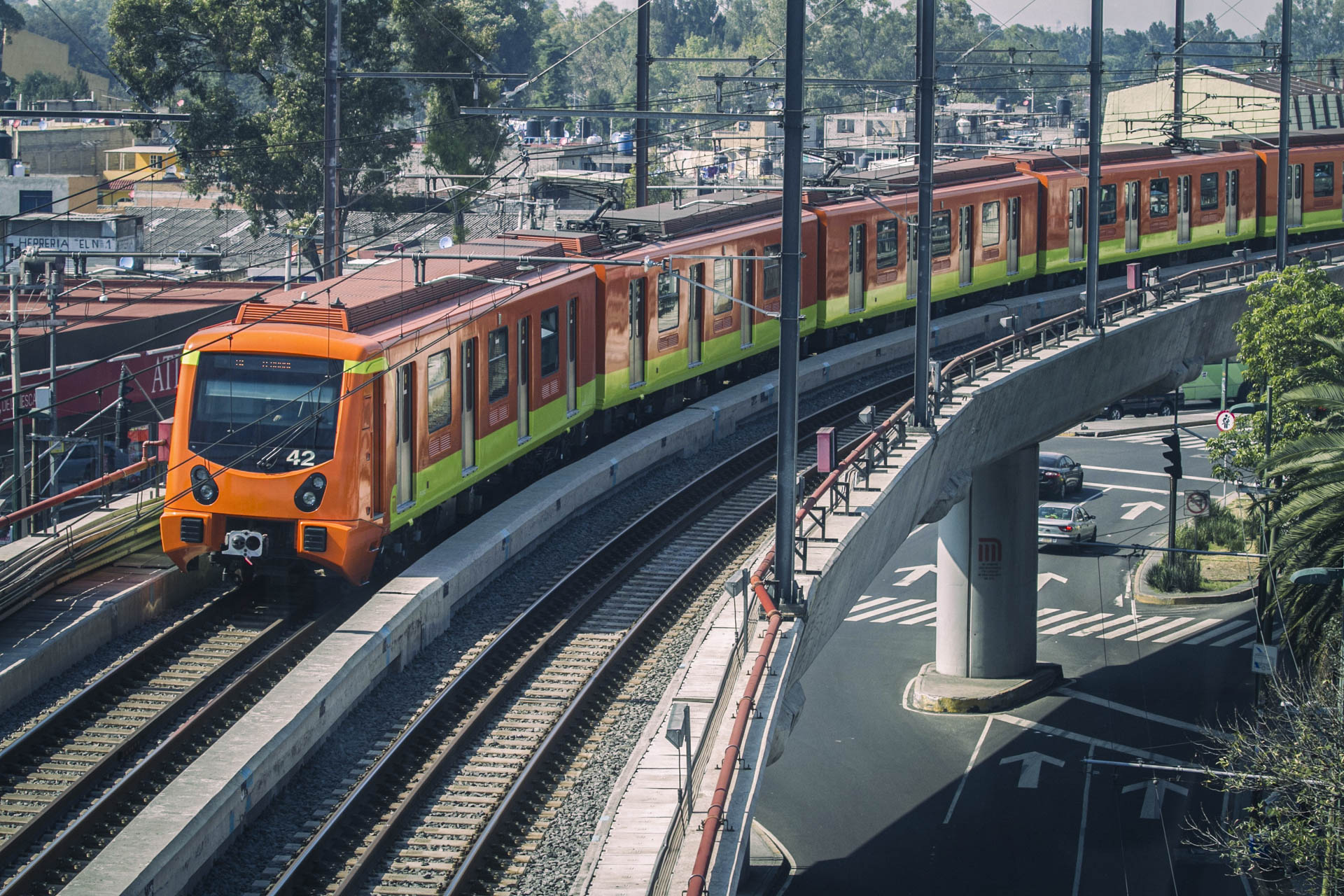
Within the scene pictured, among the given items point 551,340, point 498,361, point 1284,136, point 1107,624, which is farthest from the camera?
point 1107,624

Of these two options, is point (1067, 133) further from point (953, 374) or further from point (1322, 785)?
point (1322, 785)

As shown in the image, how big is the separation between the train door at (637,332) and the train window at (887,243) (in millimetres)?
8766

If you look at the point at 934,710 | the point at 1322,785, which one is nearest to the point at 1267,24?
the point at 934,710

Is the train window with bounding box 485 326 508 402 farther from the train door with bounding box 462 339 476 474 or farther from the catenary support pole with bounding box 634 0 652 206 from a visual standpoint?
the catenary support pole with bounding box 634 0 652 206

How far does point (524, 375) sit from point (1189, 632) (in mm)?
23190

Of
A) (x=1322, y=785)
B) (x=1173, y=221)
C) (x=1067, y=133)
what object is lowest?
(x=1322, y=785)

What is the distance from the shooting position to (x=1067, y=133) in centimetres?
10838

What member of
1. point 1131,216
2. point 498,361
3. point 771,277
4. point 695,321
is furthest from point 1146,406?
point 498,361

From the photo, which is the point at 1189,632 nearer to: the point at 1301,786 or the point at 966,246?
the point at 966,246

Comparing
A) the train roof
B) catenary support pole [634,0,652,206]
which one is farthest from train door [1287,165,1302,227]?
the train roof

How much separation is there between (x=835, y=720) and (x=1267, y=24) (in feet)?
424

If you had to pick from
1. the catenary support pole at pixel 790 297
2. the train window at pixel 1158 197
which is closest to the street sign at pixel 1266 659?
the catenary support pole at pixel 790 297

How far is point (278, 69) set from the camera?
151ft

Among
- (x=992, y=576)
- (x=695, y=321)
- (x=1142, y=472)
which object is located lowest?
(x=992, y=576)
